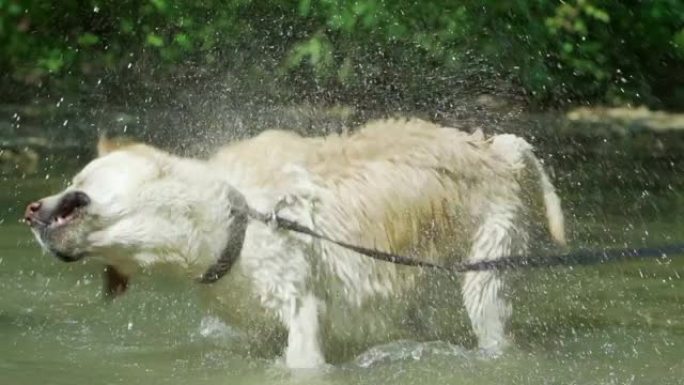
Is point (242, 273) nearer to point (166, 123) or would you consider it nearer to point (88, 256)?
point (88, 256)

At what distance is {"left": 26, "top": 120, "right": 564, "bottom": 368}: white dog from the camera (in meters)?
5.50

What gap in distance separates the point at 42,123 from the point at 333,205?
939cm

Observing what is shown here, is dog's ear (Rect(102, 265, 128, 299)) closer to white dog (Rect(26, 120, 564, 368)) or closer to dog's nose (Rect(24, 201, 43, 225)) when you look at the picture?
white dog (Rect(26, 120, 564, 368))

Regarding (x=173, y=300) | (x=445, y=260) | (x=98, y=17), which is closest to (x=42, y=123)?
(x=98, y=17)

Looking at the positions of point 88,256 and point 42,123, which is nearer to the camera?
point 88,256

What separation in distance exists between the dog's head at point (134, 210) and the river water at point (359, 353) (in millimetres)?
292

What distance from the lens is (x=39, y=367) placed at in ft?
20.4

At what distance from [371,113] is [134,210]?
27.0 ft

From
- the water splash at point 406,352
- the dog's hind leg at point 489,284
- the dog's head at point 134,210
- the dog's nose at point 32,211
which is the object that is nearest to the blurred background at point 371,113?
the water splash at point 406,352

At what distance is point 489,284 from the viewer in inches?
257

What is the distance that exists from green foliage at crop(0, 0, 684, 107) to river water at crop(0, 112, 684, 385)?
3029 mm

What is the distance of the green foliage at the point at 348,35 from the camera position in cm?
1216

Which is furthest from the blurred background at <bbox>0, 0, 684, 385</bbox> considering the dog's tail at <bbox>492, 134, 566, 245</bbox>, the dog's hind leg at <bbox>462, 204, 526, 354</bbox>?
the dog's tail at <bbox>492, 134, 566, 245</bbox>

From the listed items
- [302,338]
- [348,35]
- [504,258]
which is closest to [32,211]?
[302,338]
